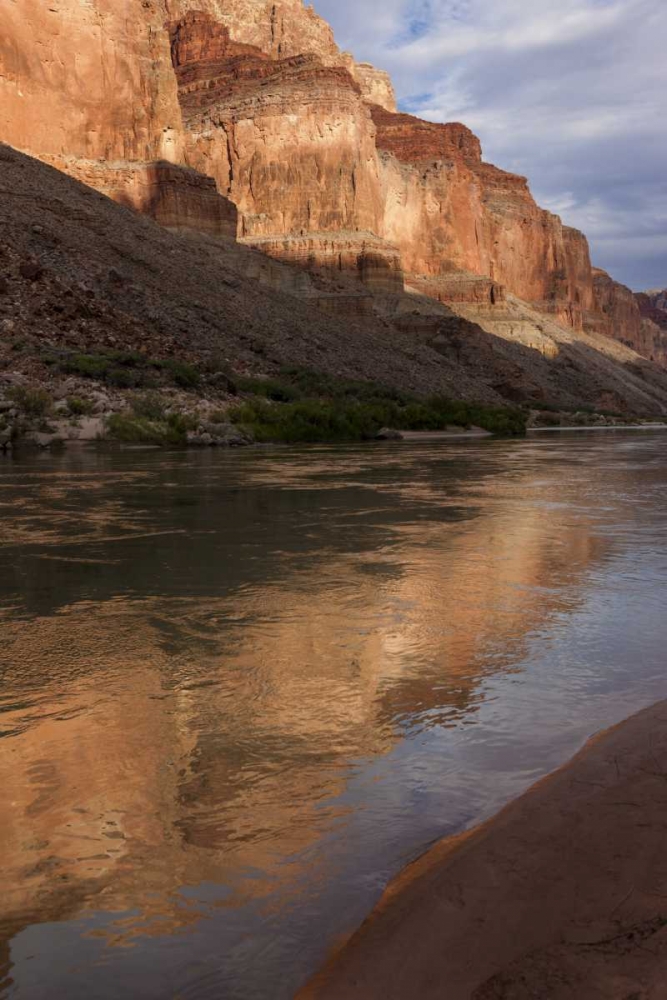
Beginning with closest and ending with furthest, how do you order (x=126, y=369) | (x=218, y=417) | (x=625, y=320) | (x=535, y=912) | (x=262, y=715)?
(x=535, y=912) → (x=262, y=715) → (x=218, y=417) → (x=126, y=369) → (x=625, y=320)

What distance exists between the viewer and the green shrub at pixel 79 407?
26141mm

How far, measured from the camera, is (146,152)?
57.2 meters

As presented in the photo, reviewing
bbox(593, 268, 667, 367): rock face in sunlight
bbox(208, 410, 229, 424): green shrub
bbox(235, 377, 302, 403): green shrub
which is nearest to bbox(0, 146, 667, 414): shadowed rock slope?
bbox(235, 377, 302, 403): green shrub

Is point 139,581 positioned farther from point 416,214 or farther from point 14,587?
point 416,214

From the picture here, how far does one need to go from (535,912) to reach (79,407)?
25877mm

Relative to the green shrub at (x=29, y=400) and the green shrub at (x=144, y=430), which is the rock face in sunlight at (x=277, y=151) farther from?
the green shrub at (x=144, y=430)

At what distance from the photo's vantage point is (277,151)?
249ft

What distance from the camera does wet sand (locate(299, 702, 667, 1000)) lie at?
172cm

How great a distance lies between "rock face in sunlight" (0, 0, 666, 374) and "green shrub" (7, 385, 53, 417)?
3247 cm

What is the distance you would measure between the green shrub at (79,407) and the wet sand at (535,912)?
2512 centimetres

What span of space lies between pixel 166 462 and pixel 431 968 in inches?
708

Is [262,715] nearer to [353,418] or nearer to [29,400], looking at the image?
[29,400]

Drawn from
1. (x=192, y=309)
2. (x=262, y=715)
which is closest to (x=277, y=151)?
(x=192, y=309)

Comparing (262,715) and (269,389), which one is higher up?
(269,389)
